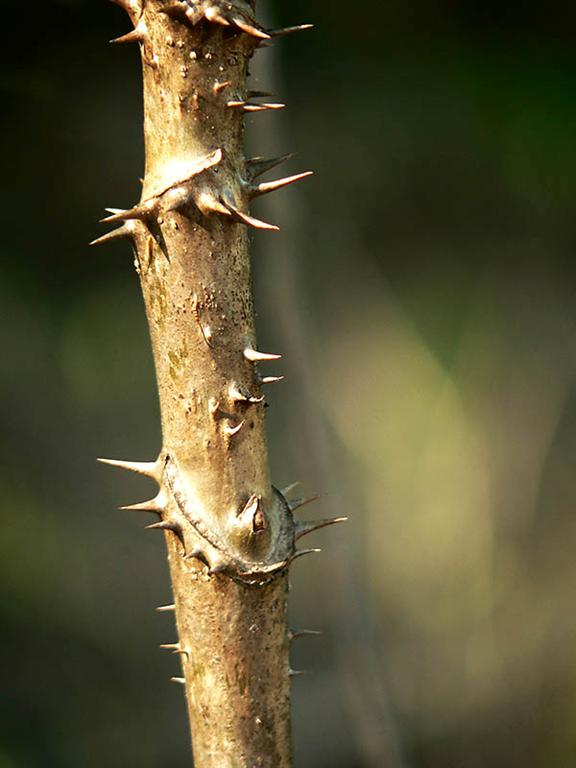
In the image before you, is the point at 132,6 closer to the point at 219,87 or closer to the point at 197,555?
the point at 219,87

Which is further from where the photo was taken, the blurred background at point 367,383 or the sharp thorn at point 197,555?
the blurred background at point 367,383

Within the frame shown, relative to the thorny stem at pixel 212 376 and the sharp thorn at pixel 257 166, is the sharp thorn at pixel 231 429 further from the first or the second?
the sharp thorn at pixel 257 166

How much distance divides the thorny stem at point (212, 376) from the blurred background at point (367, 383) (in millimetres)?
982

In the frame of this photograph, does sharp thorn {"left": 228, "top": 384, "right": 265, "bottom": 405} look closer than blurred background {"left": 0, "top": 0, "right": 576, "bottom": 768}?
Yes

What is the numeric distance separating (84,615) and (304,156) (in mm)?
871

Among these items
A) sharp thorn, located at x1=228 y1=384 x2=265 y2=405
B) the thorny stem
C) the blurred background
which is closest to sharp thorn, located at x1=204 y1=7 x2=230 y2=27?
the thorny stem

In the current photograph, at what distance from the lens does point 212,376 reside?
388mm

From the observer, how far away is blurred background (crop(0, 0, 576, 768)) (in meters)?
1.50

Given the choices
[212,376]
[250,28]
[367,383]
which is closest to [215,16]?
[250,28]

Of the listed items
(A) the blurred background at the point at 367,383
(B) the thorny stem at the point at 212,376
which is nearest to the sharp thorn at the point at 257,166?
(B) the thorny stem at the point at 212,376

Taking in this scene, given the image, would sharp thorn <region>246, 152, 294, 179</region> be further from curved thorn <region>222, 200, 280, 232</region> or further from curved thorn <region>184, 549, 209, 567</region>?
curved thorn <region>184, 549, 209, 567</region>

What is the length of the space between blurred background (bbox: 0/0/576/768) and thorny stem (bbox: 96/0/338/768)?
982 mm

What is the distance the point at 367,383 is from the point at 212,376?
1.25m

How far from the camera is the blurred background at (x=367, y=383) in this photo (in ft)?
4.93
